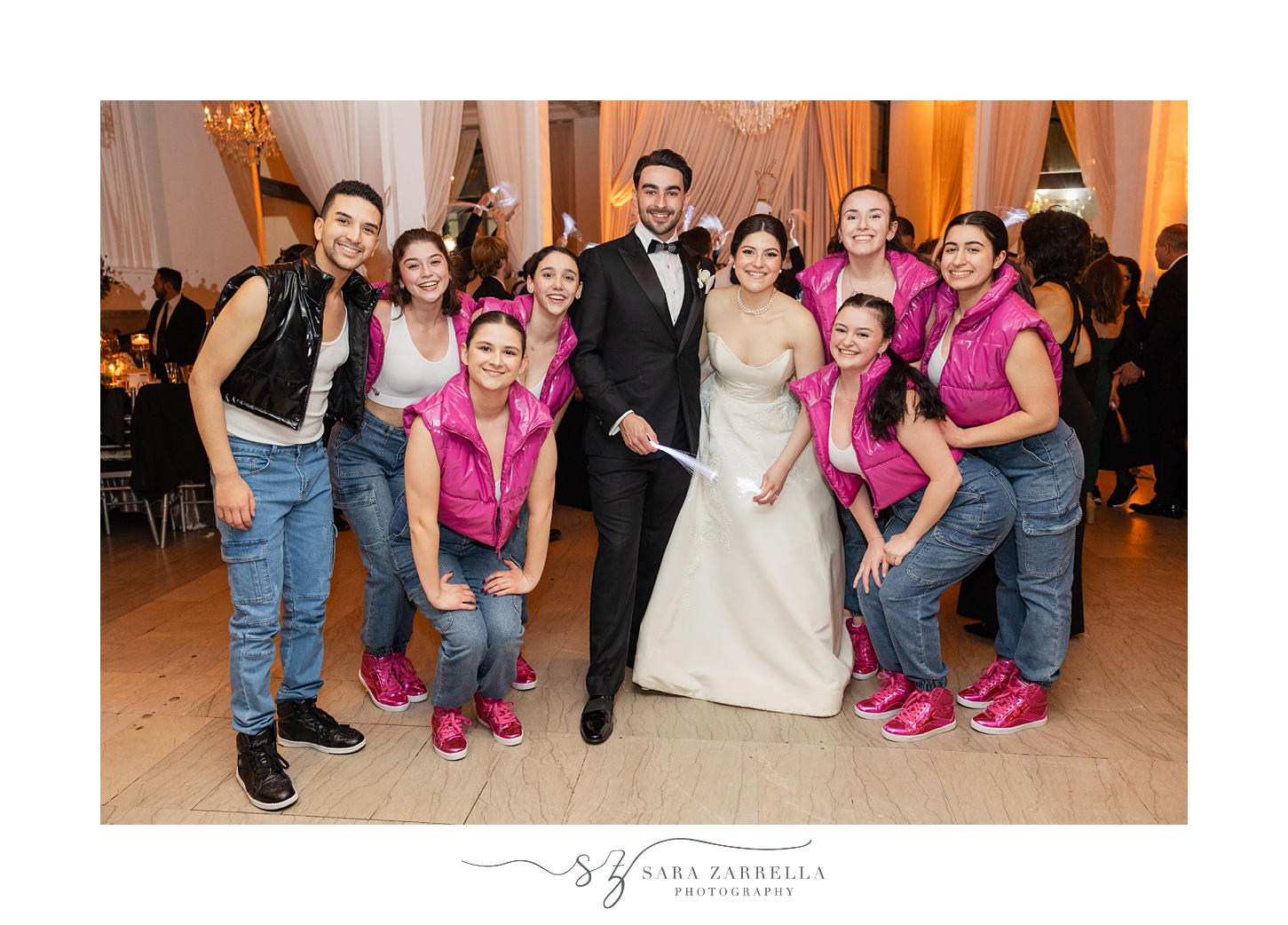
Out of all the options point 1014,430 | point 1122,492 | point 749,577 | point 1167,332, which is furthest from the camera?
point 1122,492

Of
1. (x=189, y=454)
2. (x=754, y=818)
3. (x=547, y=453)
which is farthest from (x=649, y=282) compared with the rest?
(x=189, y=454)

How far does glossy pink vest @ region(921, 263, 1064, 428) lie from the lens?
2598 mm

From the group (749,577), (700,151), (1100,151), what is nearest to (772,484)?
(749,577)

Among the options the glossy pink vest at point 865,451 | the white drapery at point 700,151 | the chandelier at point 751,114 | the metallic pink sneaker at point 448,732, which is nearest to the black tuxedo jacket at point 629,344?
the glossy pink vest at point 865,451

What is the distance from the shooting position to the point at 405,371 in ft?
9.25

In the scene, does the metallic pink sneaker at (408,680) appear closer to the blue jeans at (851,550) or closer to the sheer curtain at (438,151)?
the blue jeans at (851,550)

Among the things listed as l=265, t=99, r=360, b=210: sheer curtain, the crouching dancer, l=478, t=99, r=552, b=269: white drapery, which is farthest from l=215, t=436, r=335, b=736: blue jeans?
l=478, t=99, r=552, b=269: white drapery

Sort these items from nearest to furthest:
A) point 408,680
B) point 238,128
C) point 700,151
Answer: point 408,680, point 238,128, point 700,151

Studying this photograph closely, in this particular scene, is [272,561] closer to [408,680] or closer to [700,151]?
[408,680]

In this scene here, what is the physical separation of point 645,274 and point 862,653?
157cm

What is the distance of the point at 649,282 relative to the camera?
2.85m

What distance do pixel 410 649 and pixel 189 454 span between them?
7.81 ft

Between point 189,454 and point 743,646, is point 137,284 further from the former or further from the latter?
point 743,646

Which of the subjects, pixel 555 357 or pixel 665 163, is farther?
pixel 555 357
